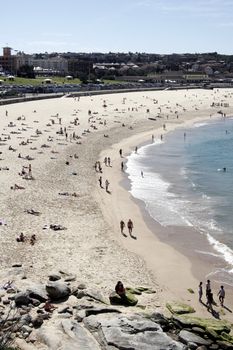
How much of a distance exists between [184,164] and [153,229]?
60.1 ft

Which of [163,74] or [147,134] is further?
[163,74]

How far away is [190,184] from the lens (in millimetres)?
36781

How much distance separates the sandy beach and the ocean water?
95 cm

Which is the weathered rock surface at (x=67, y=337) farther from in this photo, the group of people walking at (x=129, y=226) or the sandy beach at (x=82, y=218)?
the group of people walking at (x=129, y=226)

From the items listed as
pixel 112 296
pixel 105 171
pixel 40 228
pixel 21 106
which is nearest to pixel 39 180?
pixel 105 171

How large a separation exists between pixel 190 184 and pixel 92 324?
883 inches

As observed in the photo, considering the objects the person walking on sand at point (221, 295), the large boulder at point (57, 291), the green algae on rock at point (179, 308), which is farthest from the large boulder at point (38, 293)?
the person walking on sand at point (221, 295)

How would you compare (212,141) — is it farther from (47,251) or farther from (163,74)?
(163,74)

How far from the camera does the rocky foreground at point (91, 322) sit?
14422 mm

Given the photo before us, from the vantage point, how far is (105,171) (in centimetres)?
4031

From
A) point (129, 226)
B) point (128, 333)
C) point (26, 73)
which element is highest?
point (26, 73)

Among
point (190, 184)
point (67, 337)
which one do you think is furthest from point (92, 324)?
point (190, 184)

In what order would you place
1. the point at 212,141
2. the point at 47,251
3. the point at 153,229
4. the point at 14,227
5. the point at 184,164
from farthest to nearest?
1. the point at 212,141
2. the point at 184,164
3. the point at 153,229
4. the point at 14,227
5. the point at 47,251

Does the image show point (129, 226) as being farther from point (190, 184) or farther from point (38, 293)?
point (190, 184)
